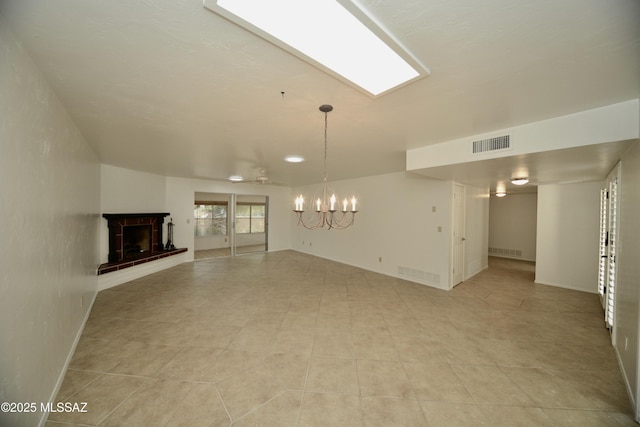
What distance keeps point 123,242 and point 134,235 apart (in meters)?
0.55

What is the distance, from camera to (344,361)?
2254 mm

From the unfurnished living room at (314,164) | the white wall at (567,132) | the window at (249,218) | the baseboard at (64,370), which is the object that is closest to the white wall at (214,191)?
the window at (249,218)

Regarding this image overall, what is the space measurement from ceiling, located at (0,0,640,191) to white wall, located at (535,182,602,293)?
85.7 inches

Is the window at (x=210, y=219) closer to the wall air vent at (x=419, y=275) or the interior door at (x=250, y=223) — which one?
the interior door at (x=250, y=223)

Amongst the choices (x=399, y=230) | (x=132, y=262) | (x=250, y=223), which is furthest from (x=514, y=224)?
(x=132, y=262)

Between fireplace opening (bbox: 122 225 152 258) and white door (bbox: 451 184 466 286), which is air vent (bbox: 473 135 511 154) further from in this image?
fireplace opening (bbox: 122 225 152 258)

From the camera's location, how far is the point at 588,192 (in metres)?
4.29

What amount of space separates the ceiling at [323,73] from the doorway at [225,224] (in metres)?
5.72

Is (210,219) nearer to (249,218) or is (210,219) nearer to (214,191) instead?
(249,218)

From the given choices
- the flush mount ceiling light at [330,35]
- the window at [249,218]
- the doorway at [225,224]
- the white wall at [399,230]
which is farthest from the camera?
the window at [249,218]

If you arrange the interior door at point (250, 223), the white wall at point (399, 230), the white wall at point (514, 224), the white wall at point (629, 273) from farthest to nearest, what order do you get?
the interior door at point (250, 223) < the white wall at point (514, 224) < the white wall at point (399, 230) < the white wall at point (629, 273)

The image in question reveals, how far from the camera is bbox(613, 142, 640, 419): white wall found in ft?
5.90

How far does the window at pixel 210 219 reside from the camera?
27.5ft

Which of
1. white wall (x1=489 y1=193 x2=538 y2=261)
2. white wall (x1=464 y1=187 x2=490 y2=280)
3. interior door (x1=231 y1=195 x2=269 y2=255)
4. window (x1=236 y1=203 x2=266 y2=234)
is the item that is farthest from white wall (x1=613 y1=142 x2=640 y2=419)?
window (x1=236 y1=203 x2=266 y2=234)
